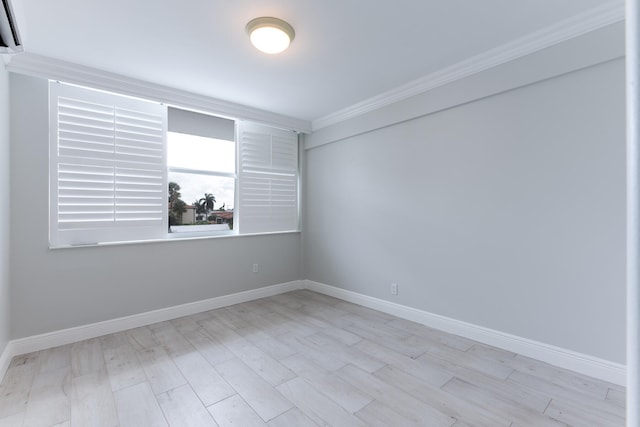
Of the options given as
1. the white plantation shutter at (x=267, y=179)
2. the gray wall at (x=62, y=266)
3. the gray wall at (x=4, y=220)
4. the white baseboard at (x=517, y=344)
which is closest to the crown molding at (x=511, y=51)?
the white plantation shutter at (x=267, y=179)

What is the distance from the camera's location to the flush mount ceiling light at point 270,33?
2191 mm

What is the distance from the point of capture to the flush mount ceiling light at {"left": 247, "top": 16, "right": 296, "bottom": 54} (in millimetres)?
2191

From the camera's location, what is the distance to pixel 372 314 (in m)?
3.58

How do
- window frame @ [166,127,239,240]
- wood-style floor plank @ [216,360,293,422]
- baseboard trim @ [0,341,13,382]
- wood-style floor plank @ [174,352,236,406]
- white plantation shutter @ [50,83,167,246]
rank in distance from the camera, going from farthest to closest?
window frame @ [166,127,239,240]
white plantation shutter @ [50,83,167,246]
baseboard trim @ [0,341,13,382]
wood-style floor plank @ [174,352,236,406]
wood-style floor plank @ [216,360,293,422]

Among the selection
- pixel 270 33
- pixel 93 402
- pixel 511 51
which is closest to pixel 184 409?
pixel 93 402

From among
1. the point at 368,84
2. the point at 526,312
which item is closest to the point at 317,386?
the point at 526,312

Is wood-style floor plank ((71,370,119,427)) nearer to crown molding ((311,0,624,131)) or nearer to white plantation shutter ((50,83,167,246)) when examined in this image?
white plantation shutter ((50,83,167,246))

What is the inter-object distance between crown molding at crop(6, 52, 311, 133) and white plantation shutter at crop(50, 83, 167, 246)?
0.43ft

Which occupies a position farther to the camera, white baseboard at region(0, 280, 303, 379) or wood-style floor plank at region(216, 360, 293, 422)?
white baseboard at region(0, 280, 303, 379)

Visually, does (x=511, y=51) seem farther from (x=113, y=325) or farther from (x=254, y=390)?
A: (x=113, y=325)

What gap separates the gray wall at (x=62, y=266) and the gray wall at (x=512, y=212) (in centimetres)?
220

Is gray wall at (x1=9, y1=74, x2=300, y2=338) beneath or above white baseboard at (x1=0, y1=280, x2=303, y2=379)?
above

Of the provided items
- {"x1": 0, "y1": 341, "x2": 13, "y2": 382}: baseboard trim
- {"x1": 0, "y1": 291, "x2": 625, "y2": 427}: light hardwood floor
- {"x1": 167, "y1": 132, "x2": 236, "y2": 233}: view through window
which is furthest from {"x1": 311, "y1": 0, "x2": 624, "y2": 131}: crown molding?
{"x1": 0, "y1": 341, "x2": 13, "y2": 382}: baseboard trim

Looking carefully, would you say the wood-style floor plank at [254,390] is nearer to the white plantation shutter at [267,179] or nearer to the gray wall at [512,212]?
the gray wall at [512,212]
